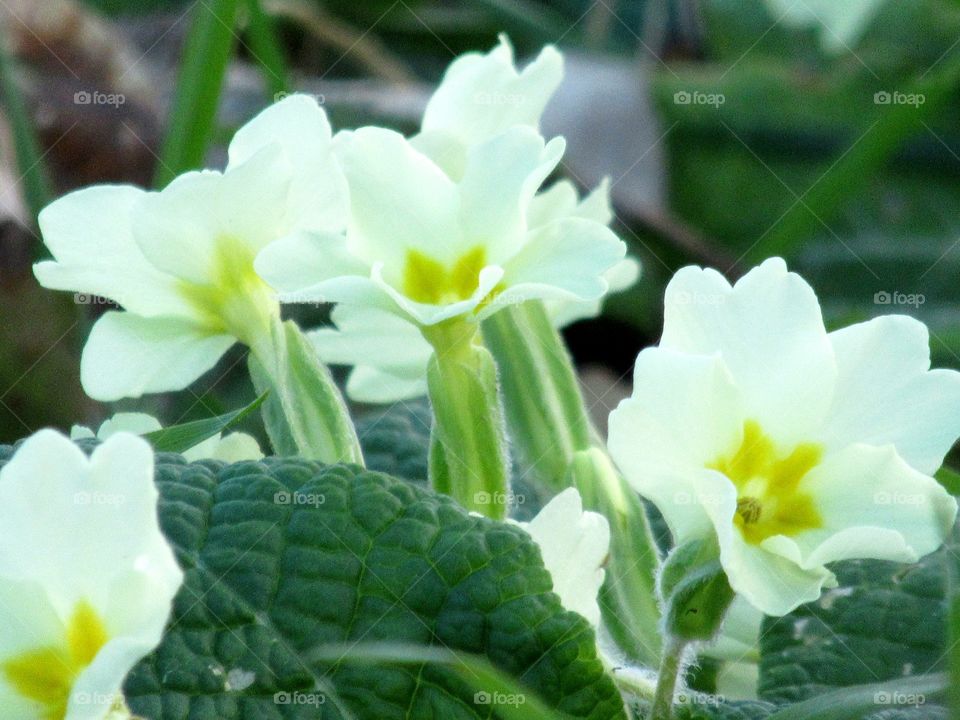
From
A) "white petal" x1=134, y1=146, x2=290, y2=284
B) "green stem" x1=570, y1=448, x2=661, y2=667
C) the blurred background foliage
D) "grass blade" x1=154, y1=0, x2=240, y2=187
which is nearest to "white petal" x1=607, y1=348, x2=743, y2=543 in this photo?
"green stem" x1=570, y1=448, x2=661, y2=667

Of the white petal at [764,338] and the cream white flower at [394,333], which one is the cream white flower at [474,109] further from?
the white petal at [764,338]

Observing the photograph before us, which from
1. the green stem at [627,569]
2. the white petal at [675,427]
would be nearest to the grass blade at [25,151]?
the green stem at [627,569]

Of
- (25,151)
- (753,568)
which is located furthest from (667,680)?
(25,151)

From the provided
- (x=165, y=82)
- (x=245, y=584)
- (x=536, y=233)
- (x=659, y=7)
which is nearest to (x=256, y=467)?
(x=245, y=584)

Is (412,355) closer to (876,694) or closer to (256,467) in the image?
(256,467)

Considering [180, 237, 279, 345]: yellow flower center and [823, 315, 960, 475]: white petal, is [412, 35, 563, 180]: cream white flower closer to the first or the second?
[180, 237, 279, 345]: yellow flower center

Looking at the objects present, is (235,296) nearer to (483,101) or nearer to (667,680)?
(483,101)

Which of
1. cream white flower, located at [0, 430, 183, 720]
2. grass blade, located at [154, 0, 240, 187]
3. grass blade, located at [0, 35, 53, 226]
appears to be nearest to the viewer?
cream white flower, located at [0, 430, 183, 720]
